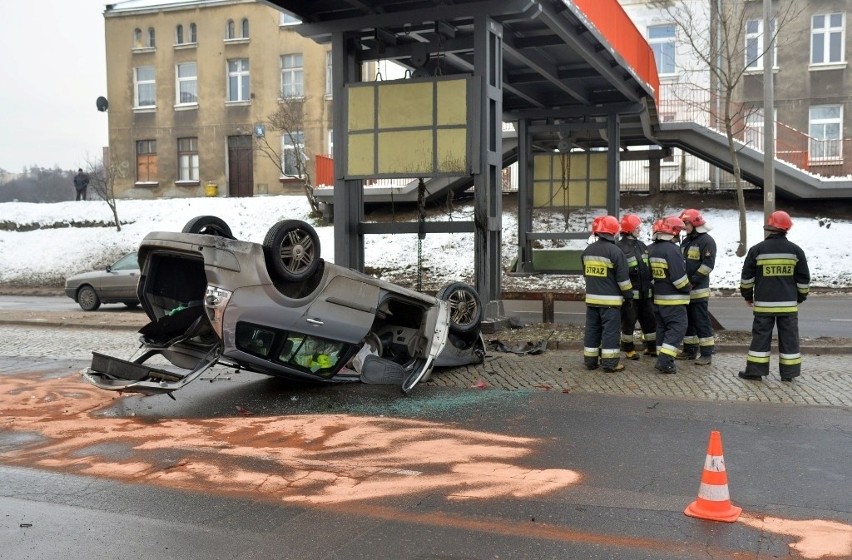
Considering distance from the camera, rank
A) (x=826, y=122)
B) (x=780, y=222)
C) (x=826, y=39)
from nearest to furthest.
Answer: (x=780, y=222)
(x=826, y=39)
(x=826, y=122)

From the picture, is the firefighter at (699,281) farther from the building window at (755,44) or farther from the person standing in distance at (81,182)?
the person standing in distance at (81,182)

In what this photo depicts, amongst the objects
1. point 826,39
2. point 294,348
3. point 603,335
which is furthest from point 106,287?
point 826,39

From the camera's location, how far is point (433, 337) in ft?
28.5

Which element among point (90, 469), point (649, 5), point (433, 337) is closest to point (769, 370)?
point (433, 337)

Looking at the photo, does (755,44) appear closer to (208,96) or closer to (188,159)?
(208,96)

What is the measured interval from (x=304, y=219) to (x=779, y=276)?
22732 mm

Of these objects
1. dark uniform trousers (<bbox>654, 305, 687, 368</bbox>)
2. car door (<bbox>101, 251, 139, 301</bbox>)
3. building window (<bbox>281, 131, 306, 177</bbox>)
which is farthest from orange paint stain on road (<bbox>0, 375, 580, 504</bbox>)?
building window (<bbox>281, 131, 306, 177</bbox>)

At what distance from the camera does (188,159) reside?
39500 mm

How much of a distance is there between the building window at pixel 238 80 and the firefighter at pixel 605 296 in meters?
31.5

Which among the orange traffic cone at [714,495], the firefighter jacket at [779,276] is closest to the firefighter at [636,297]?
the firefighter jacket at [779,276]

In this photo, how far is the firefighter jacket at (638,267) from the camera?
10.2 metres

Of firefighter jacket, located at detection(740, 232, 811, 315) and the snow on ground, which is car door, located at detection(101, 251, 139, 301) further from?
firefighter jacket, located at detection(740, 232, 811, 315)

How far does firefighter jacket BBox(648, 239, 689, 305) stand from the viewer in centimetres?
941

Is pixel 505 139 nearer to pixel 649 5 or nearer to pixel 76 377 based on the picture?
pixel 649 5
